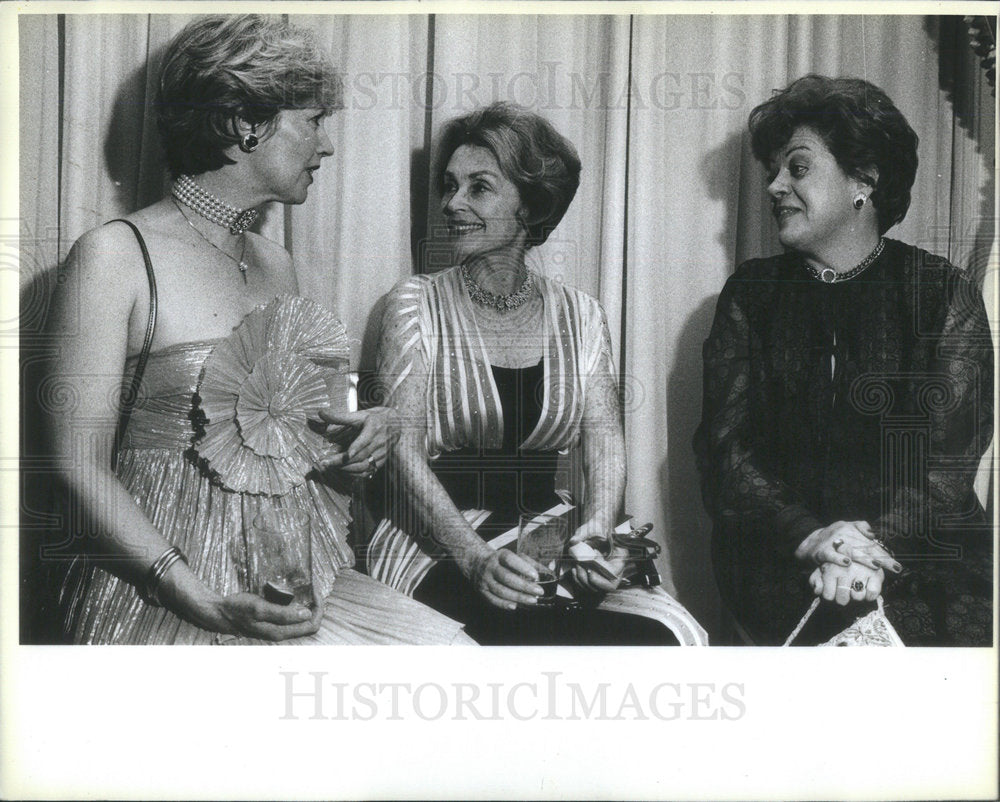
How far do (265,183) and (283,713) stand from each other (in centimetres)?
131

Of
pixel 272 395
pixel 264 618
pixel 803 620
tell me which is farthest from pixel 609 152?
pixel 264 618

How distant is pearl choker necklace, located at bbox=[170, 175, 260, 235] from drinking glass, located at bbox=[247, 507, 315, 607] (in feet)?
2.35

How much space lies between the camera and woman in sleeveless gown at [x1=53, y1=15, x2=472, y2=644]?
8.41 ft

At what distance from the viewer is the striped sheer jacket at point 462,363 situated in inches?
104

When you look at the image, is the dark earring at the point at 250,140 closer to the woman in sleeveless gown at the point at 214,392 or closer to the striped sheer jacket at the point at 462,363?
the woman in sleeveless gown at the point at 214,392

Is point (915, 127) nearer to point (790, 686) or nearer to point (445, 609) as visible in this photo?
point (790, 686)

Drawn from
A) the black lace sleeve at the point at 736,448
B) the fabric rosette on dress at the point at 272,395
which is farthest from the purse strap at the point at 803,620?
the fabric rosette on dress at the point at 272,395

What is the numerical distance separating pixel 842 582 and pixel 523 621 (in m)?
0.79

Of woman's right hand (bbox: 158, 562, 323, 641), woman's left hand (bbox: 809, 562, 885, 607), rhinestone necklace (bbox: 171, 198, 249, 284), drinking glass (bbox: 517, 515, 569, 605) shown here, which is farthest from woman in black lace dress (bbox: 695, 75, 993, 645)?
rhinestone necklace (bbox: 171, 198, 249, 284)

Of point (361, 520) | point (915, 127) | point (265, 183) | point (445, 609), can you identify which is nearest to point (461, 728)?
point (445, 609)

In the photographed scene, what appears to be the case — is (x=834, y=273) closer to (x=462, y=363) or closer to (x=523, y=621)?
(x=462, y=363)

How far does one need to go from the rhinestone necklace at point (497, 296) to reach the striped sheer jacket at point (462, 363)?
19mm

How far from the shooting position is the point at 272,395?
2605 millimetres

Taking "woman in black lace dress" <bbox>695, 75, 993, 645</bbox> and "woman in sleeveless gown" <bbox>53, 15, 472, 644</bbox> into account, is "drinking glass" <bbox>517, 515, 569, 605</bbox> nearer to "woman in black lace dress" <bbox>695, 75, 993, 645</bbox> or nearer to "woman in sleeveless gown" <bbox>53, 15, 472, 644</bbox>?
"woman in sleeveless gown" <bbox>53, 15, 472, 644</bbox>
